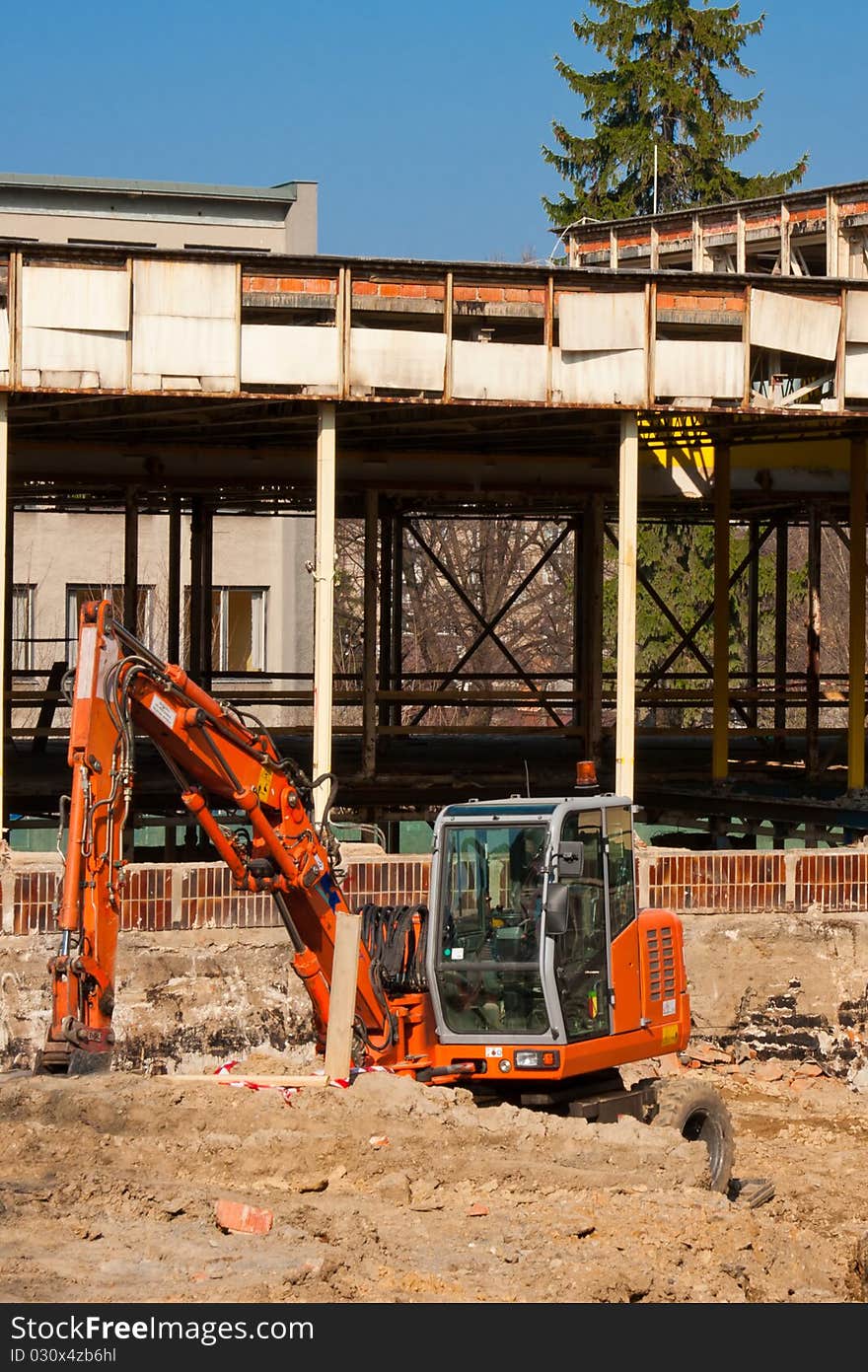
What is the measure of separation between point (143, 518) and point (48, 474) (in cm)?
1669

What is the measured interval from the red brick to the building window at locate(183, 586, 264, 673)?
31.6 metres

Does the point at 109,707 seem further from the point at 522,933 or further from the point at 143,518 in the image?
the point at 143,518

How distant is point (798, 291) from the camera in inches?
869

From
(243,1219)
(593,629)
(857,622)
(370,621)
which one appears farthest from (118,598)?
(243,1219)

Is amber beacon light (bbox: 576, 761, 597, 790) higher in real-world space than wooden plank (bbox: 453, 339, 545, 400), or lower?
lower

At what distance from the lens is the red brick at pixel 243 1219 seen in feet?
31.4

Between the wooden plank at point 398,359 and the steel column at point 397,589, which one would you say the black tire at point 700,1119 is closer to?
the wooden plank at point 398,359

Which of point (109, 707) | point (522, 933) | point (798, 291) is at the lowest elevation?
point (522, 933)

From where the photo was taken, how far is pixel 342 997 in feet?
37.9

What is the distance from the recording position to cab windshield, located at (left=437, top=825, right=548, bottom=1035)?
39.2ft

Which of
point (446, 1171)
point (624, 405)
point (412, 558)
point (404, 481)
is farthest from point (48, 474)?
point (412, 558)

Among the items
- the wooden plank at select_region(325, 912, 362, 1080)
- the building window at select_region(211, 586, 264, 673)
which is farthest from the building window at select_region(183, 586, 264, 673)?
the wooden plank at select_region(325, 912, 362, 1080)

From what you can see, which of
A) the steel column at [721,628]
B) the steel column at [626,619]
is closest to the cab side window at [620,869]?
the steel column at [626,619]

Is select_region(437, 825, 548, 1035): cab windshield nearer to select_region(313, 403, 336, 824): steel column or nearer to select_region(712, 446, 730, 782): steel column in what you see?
select_region(313, 403, 336, 824): steel column
